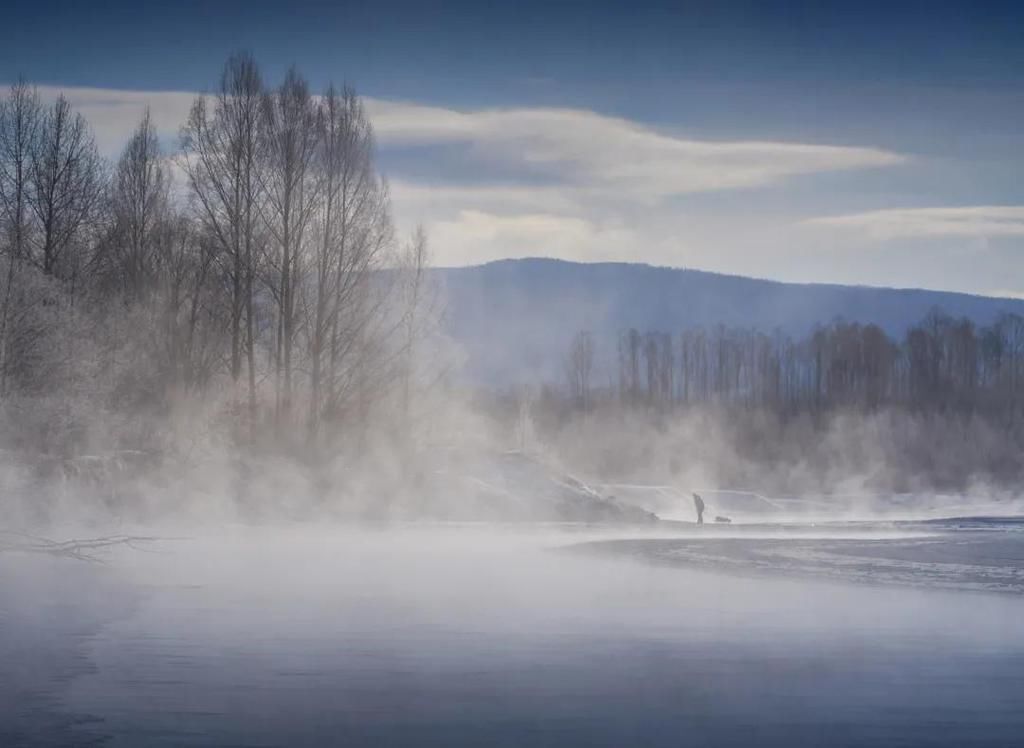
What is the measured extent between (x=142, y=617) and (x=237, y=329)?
25857 millimetres

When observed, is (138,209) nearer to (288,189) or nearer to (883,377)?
(288,189)

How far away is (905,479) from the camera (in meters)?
81.2

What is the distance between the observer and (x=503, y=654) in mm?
11953

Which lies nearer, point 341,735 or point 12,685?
point 341,735

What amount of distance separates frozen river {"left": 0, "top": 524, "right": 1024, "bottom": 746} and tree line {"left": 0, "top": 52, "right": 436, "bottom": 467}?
17.2 metres

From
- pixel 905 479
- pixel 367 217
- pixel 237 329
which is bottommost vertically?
pixel 905 479

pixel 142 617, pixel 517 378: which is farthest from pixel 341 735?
pixel 517 378

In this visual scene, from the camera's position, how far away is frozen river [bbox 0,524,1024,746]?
29.2 feet

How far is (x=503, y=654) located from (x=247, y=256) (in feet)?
93.6

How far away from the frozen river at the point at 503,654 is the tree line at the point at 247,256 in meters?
17.2

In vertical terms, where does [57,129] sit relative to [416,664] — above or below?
above

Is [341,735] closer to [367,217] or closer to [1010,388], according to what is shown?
[367,217]

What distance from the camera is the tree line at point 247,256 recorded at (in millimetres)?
36938

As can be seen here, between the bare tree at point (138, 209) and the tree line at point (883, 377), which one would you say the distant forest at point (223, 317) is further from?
the tree line at point (883, 377)
